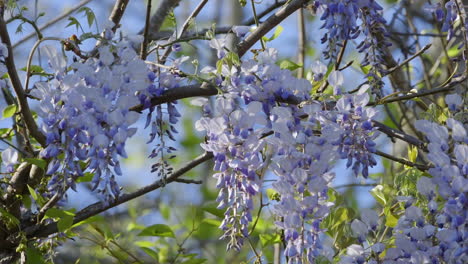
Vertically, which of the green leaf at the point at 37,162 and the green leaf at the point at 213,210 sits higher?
the green leaf at the point at 37,162

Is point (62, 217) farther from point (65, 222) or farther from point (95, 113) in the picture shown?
A: point (95, 113)

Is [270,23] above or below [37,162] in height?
above

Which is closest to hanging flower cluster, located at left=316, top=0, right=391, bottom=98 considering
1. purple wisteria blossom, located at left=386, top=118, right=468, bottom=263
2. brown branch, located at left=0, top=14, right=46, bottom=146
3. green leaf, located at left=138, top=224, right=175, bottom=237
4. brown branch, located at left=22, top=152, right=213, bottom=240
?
purple wisteria blossom, located at left=386, top=118, right=468, bottom=263

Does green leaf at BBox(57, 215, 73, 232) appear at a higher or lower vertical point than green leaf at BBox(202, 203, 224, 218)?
lower

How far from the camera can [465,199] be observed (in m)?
1.65

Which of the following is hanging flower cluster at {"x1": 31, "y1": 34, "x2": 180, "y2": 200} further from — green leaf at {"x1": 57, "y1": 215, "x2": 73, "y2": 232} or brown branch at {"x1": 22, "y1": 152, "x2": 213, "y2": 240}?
brown branch at {"x1": 22, "y1": 152, "x2": 213, "y2": 240}

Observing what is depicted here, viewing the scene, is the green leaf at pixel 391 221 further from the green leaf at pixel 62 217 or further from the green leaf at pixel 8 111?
the green leaf at pixel 8 111

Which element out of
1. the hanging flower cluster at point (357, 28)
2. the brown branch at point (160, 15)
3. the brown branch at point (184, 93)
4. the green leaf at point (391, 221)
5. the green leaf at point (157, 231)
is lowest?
the green leaf at point (391, 221)

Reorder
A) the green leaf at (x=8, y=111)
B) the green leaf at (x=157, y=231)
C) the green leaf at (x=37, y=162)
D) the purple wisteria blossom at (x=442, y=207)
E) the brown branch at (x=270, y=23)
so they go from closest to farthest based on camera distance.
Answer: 1. the purple wisteria blossom at (x=442, y=207)
2. the green leaf at (x=37, y=162)
3. the brown branch at (x=270, y=23)
4. the green leaf at (x=8, y=111)
5. the green leaf at (x=157, y=231)

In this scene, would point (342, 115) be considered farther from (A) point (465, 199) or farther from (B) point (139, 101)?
(B) point (139, 101)

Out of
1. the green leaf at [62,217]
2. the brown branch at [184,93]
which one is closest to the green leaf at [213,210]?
the green leaf at [62,217]

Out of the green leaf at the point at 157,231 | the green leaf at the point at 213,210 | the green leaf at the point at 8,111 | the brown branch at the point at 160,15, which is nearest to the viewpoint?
the green leaf at the point at 8,111

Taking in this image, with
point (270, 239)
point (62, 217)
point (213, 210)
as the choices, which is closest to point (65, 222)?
point (62, 217)

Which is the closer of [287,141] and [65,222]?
[287,141]
